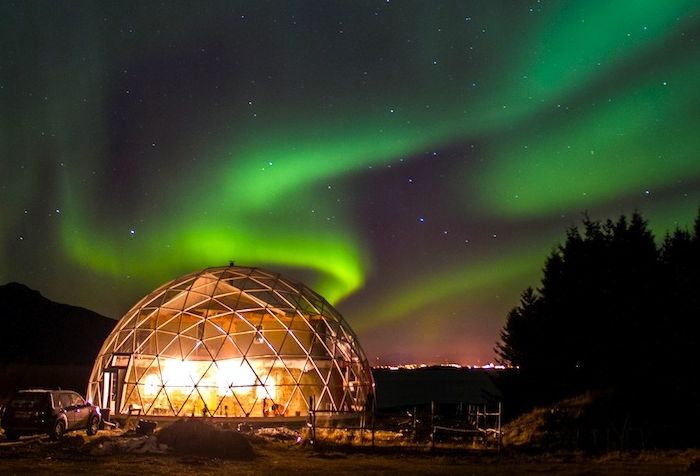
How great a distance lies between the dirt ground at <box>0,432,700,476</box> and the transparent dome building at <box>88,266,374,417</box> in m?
5.27

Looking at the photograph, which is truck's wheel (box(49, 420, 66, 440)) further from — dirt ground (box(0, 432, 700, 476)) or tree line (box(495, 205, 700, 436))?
tree line (box(495, 205, 700, 436))

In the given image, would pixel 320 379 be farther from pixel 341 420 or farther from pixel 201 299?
pixel 201 299

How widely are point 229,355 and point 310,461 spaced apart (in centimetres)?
940

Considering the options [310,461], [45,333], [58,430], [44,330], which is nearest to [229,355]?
[58,430]

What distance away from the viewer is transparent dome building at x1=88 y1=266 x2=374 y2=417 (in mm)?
25906

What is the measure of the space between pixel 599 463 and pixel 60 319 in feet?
433

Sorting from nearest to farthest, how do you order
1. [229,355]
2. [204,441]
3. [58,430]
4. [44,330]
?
1. [204,441]
2. [58,430]
3. [229,355]
4. [44,330]

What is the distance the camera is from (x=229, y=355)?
87.4 feet

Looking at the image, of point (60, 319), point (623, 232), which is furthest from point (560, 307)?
point (60, 319)

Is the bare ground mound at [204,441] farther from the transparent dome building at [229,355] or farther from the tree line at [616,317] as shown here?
the tree line at [616,317]

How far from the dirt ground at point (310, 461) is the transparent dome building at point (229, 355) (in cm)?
527

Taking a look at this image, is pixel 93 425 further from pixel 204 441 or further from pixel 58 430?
pixel 204 441

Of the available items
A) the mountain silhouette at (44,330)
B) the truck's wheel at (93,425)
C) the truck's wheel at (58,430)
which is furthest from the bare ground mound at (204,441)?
the mountain silhouette at (44,330)

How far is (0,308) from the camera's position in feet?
436
